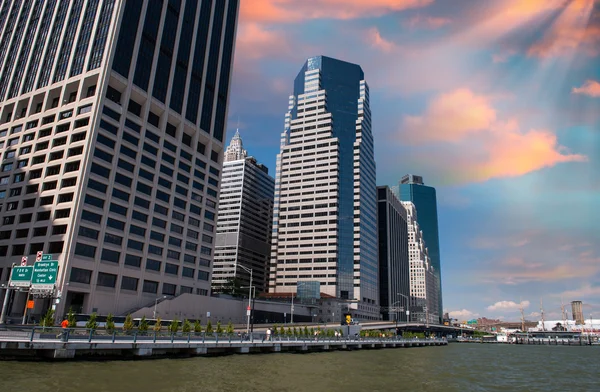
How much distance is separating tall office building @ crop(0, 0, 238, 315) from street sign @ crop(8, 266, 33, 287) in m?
32.2

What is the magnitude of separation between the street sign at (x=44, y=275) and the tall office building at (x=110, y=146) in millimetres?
35463

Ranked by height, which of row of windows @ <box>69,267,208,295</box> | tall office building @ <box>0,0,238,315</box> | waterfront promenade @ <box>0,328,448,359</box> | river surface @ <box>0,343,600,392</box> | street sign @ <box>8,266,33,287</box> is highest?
tall office building @ <box>0,0,238,315</box>

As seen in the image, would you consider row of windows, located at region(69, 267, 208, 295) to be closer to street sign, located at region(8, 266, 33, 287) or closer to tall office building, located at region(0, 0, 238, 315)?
tall office building, located at region(0, 0, 238, 315)

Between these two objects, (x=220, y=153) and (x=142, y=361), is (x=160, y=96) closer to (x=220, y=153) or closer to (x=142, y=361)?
(x=220, y=153)

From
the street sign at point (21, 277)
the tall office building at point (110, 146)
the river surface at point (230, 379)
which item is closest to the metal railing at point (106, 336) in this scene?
the river surface at point (230, 379)

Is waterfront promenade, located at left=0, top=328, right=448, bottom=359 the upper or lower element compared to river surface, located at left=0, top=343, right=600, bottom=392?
upper

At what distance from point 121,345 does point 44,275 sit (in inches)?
656

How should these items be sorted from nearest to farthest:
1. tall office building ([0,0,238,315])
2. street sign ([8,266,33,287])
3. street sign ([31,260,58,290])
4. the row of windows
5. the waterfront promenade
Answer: the waterfront promenade → street sign ([31,260,58,290]) → street sign ([8,266,33,287]) → the row of windows → tall office building ([0,0,238,315])

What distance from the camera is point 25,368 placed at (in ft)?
104

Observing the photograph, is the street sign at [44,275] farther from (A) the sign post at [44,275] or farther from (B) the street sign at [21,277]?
(B) the street sign at [21,277]

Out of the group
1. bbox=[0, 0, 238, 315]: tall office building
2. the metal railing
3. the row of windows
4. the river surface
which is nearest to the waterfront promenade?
the metal railing

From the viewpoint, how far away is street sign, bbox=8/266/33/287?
52438 millimetres

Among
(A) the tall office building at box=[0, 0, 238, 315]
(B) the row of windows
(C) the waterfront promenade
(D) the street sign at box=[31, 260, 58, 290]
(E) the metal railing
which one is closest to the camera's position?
(C) the waterfront promenade

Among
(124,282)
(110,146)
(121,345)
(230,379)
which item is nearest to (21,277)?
(121,345)
